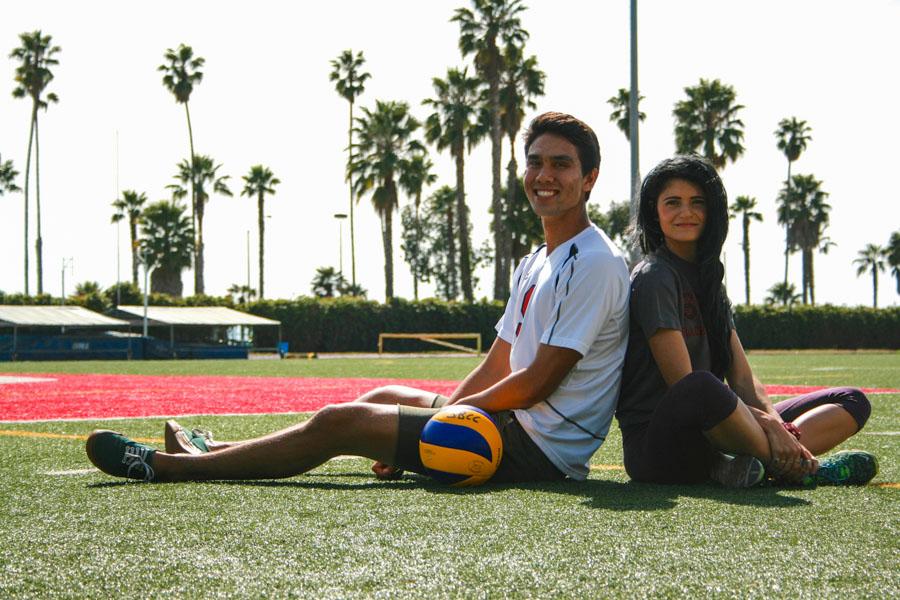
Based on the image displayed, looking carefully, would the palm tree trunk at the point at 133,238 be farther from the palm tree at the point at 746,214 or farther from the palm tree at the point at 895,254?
the palm tree at the point at 895,254

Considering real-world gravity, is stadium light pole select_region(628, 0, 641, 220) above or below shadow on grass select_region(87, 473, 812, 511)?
above

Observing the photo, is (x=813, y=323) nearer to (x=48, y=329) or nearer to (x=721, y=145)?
(x=721, y=145)

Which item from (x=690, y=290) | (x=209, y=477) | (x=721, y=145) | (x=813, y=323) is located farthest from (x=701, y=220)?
(x=813, y=323)

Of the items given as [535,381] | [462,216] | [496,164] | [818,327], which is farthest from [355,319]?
[535,381]

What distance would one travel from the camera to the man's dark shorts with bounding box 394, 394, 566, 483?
4.16 m

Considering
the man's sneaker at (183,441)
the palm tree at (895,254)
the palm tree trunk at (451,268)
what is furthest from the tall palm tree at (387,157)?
the palm tree at (895,254)

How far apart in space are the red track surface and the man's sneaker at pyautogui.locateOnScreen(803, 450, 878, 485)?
20.6 ft

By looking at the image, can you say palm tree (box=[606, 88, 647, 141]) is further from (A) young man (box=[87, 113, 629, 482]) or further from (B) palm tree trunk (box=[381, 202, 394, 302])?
(A) young man (box=[87, 113, 629, 482])

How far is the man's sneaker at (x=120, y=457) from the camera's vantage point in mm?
4266

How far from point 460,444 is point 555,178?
3.92ft

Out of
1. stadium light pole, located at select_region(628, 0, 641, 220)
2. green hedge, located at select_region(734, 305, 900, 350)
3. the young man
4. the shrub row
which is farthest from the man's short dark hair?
green hedge, located at select_region(734, 305, 900, 350)

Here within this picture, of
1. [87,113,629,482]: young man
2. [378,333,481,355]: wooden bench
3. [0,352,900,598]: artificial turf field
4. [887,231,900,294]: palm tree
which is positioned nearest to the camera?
[0,352,900,598]: artificial turf field

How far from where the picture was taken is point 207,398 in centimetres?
1199

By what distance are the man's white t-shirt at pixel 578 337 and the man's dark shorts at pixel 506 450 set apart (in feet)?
0.13
